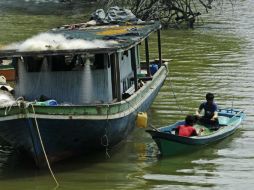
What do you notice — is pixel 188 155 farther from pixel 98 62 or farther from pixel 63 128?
pixel 63 128

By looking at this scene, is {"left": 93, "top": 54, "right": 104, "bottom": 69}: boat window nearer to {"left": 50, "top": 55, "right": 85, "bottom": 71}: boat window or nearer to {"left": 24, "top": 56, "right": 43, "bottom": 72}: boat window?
{"left": 50, "top": 55, "right": 85, "bottom": 71}: boat window

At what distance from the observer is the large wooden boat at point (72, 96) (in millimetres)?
11078

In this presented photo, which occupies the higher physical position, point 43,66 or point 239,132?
point 43,66

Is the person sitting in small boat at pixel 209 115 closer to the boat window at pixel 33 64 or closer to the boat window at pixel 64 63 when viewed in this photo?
the boat window at pixel 64 63

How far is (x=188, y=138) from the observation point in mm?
12336

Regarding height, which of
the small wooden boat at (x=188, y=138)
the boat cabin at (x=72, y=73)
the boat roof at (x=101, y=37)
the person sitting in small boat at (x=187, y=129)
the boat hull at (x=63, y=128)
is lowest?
the small wooden boat at (x=188, y=138)

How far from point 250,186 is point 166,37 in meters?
20.1

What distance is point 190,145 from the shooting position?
1266cm

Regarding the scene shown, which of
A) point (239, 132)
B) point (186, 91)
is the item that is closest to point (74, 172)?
point (239, 132)

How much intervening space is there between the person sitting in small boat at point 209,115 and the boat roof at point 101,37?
6.68ft

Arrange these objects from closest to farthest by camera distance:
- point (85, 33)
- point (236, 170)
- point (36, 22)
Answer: point (236, 170)
point (85, 33)
point (36, 22)

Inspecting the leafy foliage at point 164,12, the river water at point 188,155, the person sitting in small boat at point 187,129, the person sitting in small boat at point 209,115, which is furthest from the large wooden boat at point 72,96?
the leafy foliage at point 164,12

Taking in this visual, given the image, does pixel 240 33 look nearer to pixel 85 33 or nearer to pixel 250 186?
pixel 85 33

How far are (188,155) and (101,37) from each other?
3.21m
